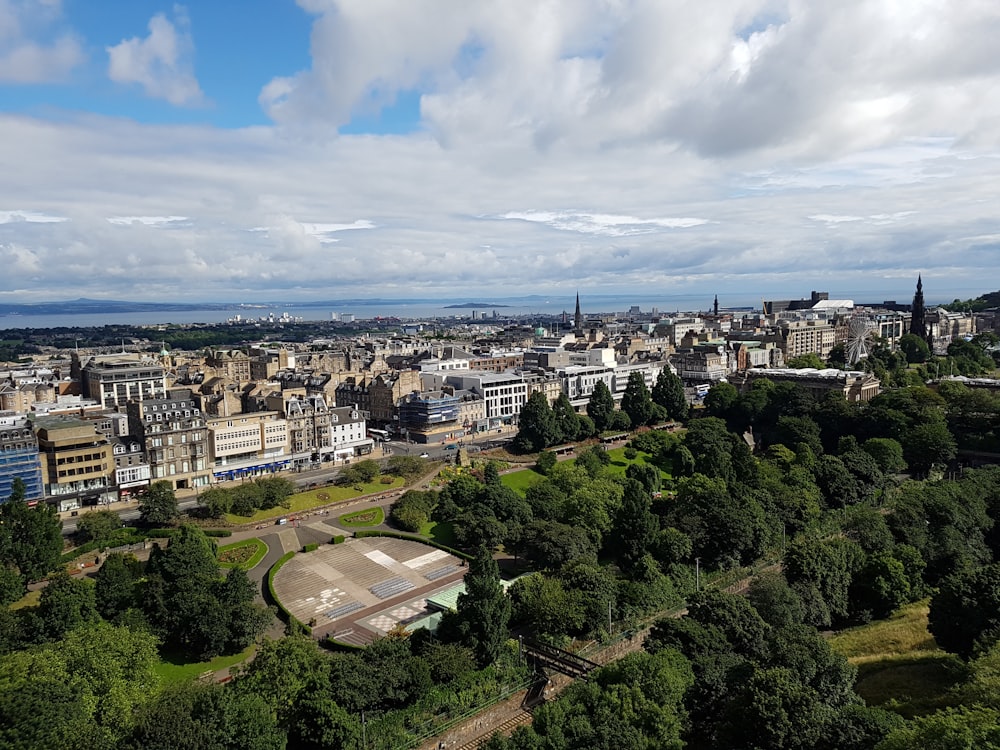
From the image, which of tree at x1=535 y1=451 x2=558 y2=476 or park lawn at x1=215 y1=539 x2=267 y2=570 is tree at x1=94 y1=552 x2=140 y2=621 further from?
tree at x1=535 y1=451 x2=558 y2=476

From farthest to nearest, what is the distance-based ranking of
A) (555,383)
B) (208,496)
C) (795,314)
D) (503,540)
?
(795,314), (555,383), (208,496), (503,540)

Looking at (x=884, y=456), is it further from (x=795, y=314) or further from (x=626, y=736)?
(x=795, y=314)

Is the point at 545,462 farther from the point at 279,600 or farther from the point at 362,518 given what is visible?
the point at 279,600

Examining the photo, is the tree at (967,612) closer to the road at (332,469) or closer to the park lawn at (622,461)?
the park lawn at (622,461)

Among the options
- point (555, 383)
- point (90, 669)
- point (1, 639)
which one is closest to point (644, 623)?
point (90, 669)

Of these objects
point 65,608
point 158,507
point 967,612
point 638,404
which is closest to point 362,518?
point 158,507

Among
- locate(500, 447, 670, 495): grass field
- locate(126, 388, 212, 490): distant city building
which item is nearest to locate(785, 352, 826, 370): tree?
locate(500, 447, 670, 495): grass field
